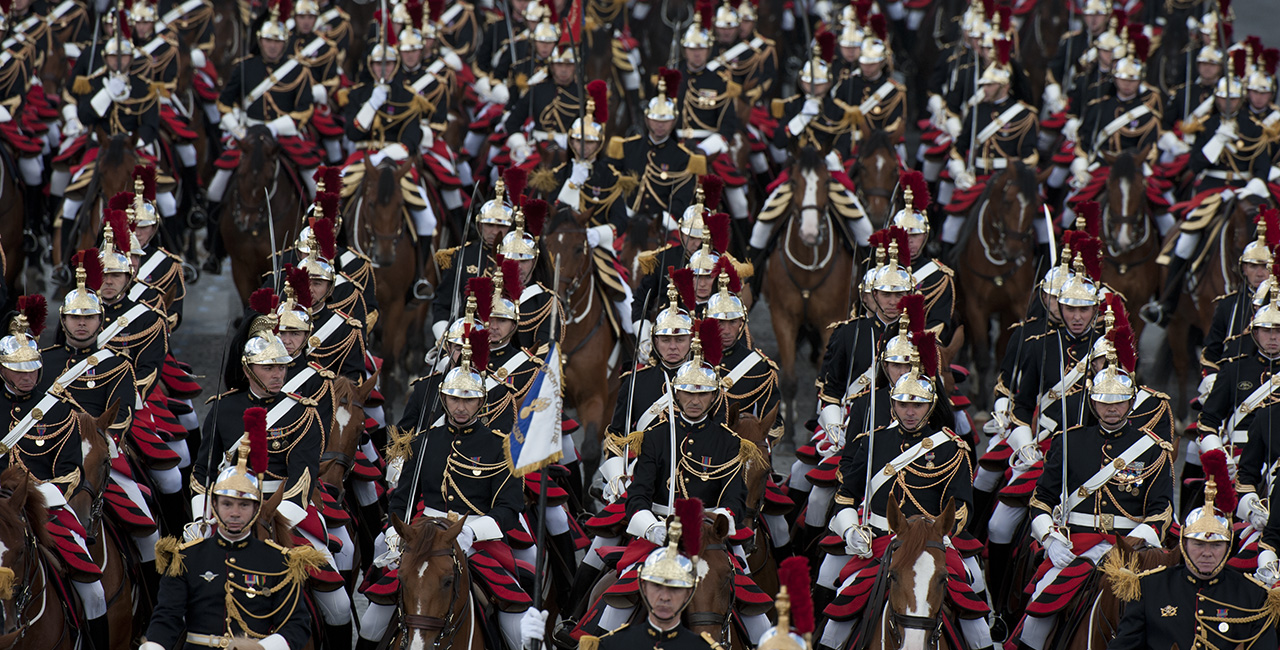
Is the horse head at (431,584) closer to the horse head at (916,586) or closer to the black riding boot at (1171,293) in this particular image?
the horse head at (916,586)

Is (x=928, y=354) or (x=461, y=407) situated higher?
(x=461, y=407)

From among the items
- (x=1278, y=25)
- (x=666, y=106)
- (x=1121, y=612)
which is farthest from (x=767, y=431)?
(x=1278, y=25)

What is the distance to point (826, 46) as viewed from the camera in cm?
1623

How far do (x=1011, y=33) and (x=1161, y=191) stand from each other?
10.8ft

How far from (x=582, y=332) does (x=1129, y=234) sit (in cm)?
463

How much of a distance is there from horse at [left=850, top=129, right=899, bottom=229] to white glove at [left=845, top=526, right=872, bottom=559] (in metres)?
5.50

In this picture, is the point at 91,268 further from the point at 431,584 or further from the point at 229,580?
the point at 431,584

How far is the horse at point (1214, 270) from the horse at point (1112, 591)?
5.57 meters

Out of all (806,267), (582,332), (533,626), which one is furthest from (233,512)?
(806,267)

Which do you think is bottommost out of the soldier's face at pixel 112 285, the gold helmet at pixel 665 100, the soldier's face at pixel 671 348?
the gold helmet at pixel 665 100

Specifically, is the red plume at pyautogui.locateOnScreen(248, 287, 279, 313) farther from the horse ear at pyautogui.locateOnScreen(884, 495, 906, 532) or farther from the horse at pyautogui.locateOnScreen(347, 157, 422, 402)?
the horse ear at pyautogui.locateOnScreen(884, 495, 906, 532)

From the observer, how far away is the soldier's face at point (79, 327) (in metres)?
10.0

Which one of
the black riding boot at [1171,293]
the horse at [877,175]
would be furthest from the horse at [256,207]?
the black riding boot at [1171,293]

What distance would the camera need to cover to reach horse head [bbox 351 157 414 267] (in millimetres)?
13750
